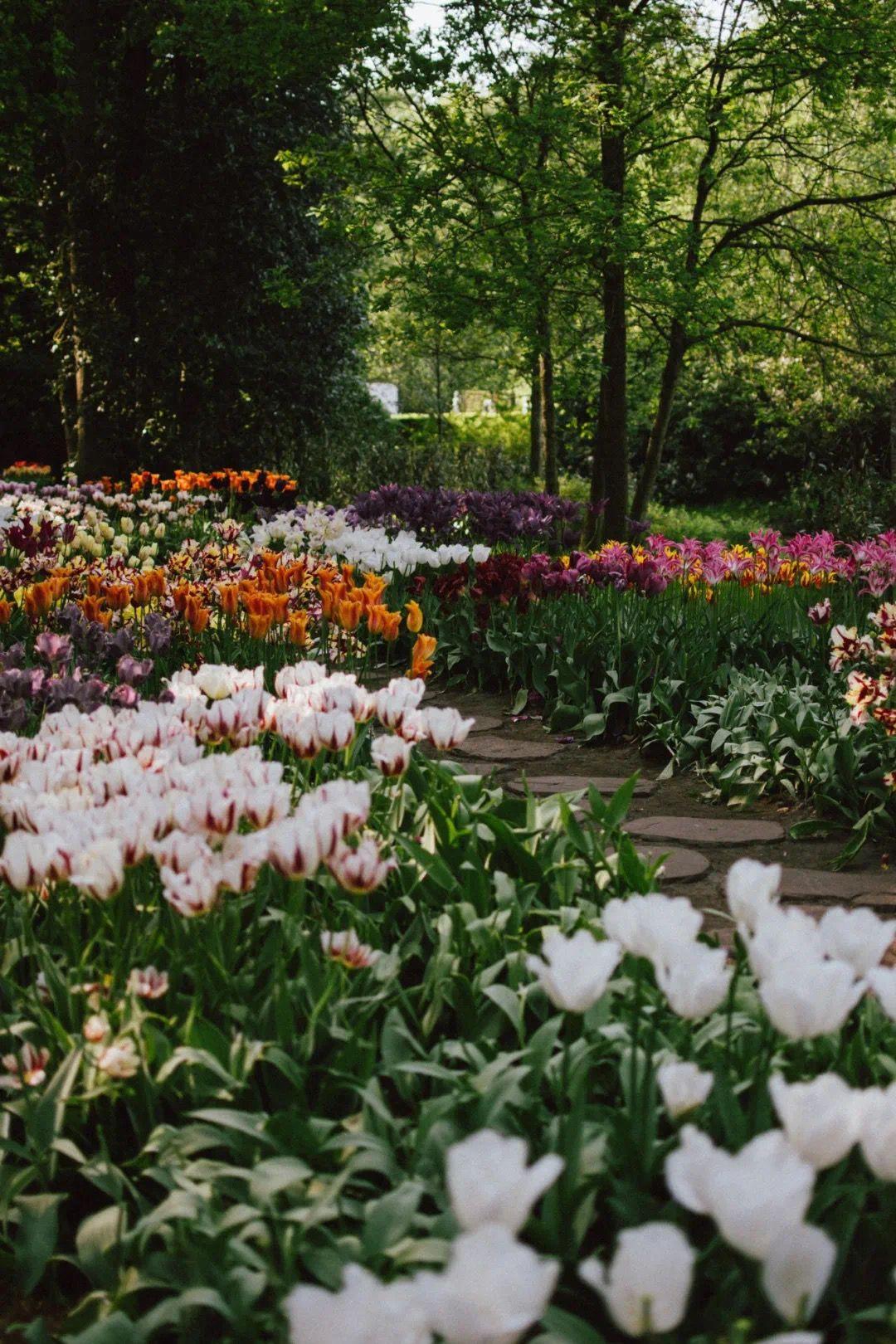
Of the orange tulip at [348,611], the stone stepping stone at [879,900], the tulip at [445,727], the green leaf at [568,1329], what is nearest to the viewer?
the green leaf at [568,1329]

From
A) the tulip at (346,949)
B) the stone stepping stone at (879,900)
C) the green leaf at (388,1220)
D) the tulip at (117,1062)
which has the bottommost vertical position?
the stone stepping stone at (879,900)

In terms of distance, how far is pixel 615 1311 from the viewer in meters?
1.04

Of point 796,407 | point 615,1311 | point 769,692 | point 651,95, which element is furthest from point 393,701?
point 796,407

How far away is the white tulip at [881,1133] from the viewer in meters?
1.16

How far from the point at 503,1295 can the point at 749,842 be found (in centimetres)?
263

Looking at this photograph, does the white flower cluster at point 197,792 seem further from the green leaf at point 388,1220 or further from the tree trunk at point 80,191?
the tree trunk at point 80,191

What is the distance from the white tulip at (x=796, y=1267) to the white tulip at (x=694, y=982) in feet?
1.21

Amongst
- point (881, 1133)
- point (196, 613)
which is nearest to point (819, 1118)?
point (881, 1133)

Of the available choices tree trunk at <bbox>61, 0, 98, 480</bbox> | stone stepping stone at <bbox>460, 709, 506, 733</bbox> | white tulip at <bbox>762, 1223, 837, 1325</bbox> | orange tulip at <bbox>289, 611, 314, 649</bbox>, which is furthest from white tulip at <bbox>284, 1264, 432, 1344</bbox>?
tree trunk at <bbox>61, 0, 98, 480</bbox>

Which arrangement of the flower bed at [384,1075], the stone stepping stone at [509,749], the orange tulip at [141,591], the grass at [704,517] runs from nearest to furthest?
1. the flower bed at [384,1075]
2. the orange tulip at [141,591]
3. the stone stepping stone at [509,749]
4. the grass at [704,517]

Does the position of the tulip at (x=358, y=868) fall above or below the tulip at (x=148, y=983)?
above

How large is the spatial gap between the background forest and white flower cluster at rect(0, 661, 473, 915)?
20.8ft

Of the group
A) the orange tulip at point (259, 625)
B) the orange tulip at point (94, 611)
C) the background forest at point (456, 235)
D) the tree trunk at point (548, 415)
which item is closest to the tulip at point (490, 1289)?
the orange tulip at point (259, 625)

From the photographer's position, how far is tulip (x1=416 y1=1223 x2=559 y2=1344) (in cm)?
93
